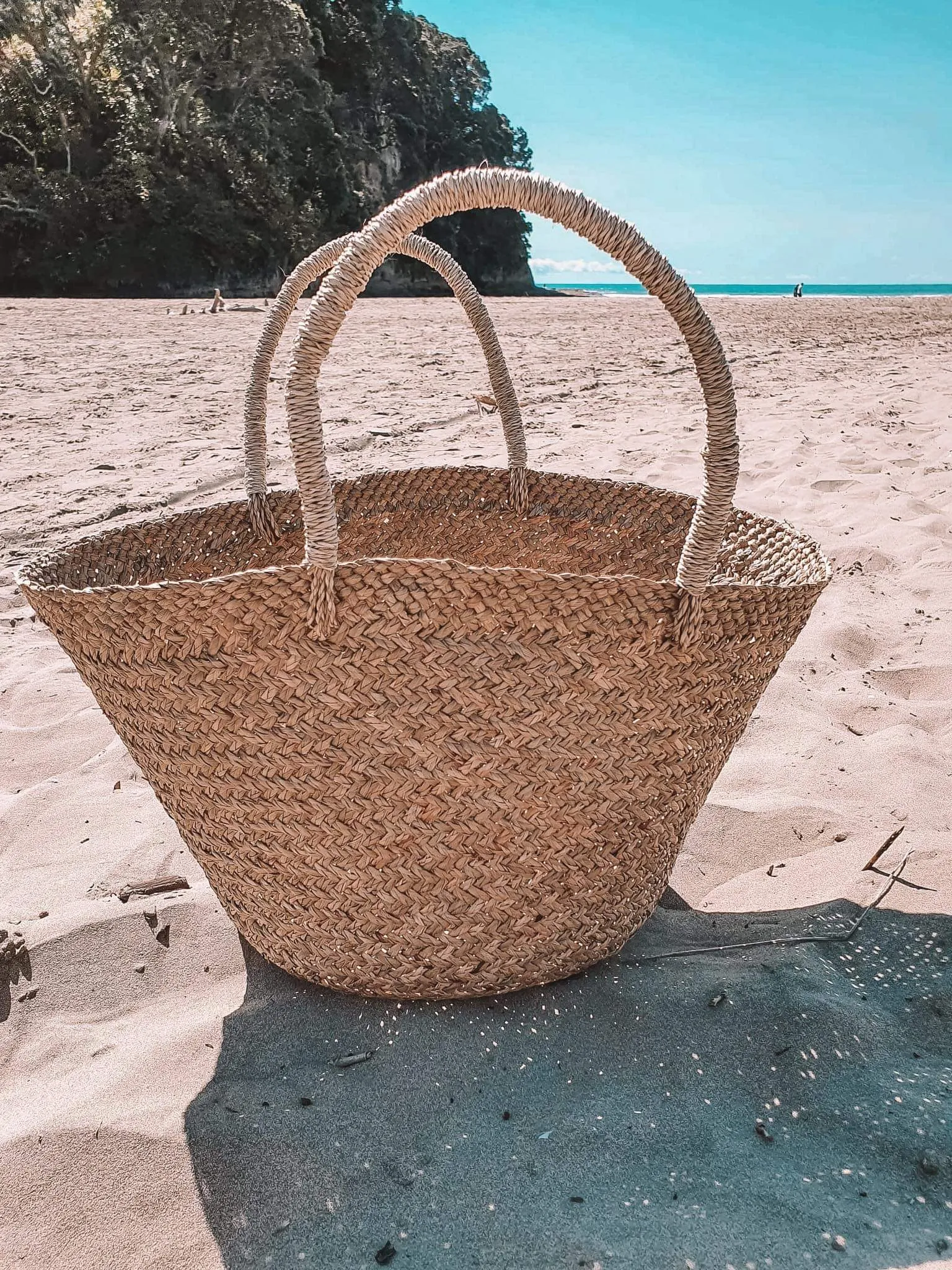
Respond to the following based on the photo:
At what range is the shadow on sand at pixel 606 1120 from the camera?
0.95m

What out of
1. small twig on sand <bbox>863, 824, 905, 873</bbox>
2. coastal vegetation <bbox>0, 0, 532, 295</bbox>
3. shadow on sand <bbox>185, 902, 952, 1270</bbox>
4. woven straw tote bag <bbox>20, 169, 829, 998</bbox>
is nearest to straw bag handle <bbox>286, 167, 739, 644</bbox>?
woven straw tote bag <bbox>20, 169, 829, 998</bbox>

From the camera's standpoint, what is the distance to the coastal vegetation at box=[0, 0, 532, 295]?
740 inches

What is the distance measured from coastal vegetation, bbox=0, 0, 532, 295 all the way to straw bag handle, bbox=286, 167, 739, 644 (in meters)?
20.4

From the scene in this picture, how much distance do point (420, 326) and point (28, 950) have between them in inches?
318

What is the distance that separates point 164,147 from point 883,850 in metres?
22.7

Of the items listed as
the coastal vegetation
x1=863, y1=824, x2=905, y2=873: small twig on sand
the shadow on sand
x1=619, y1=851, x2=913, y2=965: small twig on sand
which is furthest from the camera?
the coastal vegetation

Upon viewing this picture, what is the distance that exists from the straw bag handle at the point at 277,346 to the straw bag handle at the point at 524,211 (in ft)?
1.29

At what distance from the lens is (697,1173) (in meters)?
1.01

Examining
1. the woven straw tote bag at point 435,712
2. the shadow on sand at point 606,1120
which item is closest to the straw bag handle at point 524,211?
the woven straw tote bag at point 435,712

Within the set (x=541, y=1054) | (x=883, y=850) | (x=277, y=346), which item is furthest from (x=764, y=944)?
(x=277, y=346)

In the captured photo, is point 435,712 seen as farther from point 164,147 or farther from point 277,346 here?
point 164,147

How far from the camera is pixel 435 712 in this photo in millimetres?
1077

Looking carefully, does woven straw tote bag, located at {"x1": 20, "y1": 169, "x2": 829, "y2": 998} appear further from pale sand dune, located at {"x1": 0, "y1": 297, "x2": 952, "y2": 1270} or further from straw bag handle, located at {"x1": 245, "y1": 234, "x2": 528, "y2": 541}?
straw bag handle, located at {"x1": 245, "y1": 234, "x2": 528, "y2": 541}

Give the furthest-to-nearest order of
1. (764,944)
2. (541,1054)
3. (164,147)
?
(164,147)
(764,944)
(541,1054)
